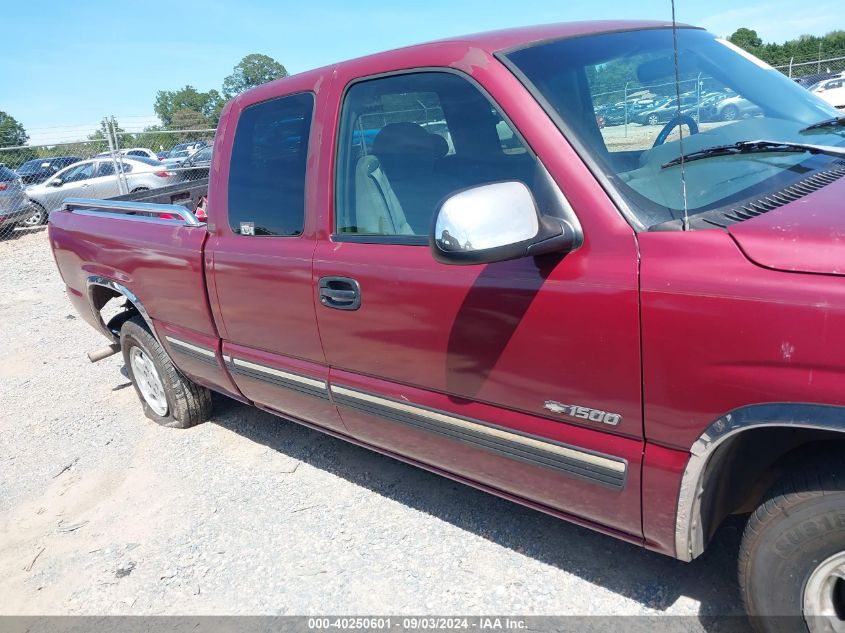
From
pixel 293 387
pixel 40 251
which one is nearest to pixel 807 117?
pixel 293 387

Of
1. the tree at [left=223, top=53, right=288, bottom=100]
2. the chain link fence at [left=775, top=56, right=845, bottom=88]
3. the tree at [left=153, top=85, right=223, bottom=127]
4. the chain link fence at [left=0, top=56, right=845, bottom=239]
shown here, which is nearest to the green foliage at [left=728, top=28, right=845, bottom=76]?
the chain link fence at [left=775, top=56, right=845, bottom=88]

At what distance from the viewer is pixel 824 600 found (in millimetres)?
1800

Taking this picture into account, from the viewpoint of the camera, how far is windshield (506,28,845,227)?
2.02m

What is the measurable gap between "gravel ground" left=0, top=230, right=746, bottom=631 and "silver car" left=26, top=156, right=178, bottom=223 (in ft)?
36.4

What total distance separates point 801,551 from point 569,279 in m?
0.96

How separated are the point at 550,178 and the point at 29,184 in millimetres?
17870

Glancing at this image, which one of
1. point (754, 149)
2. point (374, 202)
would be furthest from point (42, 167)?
point (754, 149)

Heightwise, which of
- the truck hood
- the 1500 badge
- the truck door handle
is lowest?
the 1500 badge

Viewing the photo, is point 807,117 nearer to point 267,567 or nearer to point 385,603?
point 385,603

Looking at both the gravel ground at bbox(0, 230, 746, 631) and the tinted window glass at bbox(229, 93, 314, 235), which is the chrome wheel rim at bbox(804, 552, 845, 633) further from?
the tinted window glass at bbox(229, 93, 314, 235)

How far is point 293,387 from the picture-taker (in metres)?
3.11

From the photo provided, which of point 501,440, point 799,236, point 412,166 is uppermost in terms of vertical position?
point 412,166

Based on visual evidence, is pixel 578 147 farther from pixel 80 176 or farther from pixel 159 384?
pixel 80 176

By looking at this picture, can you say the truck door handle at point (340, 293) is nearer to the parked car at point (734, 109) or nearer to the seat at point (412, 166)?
the seat at point (412, 166)
